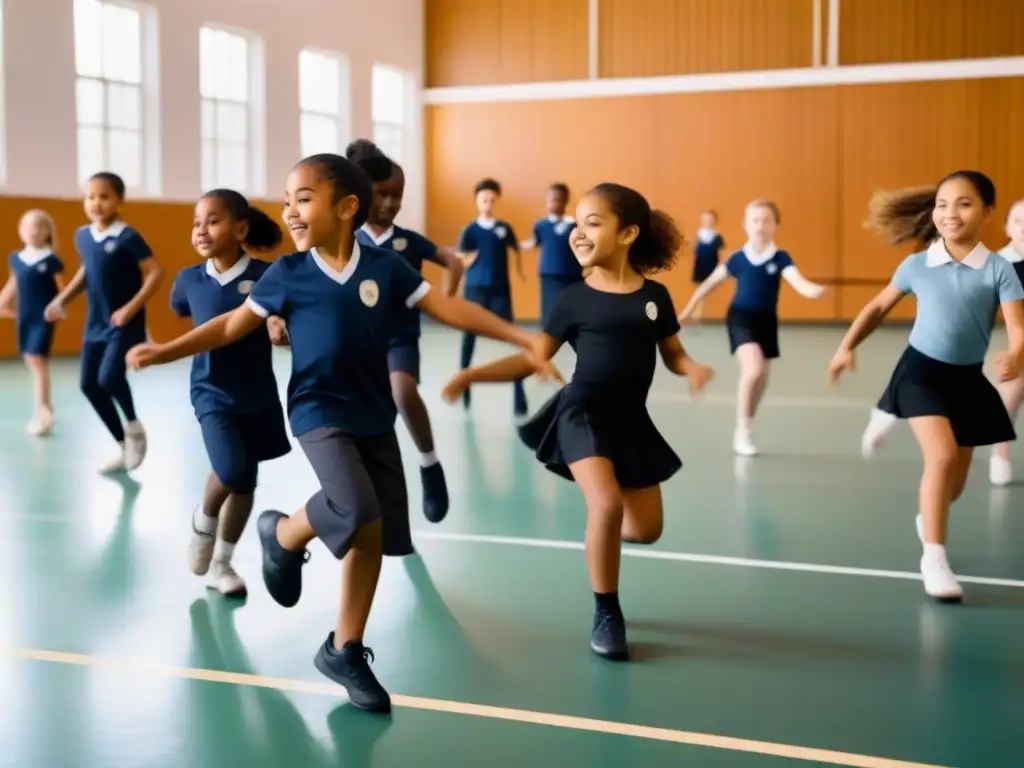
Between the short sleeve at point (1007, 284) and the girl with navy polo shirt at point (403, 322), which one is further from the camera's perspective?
the girl with navy polo shirt at point (403, 322)

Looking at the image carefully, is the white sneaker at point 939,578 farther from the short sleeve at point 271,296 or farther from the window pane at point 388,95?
the window pane at point 388,95

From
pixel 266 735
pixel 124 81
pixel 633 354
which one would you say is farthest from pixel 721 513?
pixel 124 81

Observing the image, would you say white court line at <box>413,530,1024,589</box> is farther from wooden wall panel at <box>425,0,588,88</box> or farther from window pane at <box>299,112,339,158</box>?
wooden wall panel at <box>425,0,588,88</box>

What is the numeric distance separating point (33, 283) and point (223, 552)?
4.78 metres

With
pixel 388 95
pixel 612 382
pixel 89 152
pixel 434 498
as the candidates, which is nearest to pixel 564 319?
pixel 612 382

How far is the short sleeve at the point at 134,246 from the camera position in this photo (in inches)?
253

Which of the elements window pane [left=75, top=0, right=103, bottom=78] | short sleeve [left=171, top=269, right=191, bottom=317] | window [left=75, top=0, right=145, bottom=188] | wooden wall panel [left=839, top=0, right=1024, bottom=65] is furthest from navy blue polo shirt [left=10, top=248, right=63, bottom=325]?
wooden wall panel [left=839, top=0, right=1024, bottom=65]

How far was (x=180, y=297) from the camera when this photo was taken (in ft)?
14.0

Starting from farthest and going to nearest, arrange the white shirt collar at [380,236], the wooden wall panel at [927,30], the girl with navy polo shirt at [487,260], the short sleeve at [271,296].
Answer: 1. the wooden wall panel at [927,30]
2. the girl with navy polo shirt at [487,260]
3. the white shirt collar at [380,236]
4. the short sleeve at [271,296]

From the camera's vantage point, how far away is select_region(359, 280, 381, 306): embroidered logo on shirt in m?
3.17

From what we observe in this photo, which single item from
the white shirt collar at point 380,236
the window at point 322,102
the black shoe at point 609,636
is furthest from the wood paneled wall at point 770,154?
the black shoe at point 609,636

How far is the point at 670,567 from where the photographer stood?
4562mm

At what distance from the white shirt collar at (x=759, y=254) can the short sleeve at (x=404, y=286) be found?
418 cm

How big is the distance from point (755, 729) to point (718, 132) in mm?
17198
